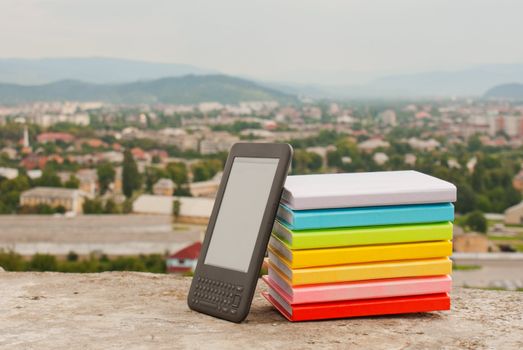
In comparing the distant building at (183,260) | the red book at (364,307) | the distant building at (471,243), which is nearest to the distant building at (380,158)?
the distant building at (471,243)

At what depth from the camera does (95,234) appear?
21.3m

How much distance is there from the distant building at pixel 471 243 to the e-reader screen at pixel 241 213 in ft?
63.3

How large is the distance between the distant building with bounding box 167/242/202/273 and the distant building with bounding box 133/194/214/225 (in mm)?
4873

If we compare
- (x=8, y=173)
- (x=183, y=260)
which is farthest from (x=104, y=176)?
(x=183, y=260)

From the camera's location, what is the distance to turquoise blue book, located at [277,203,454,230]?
4.04ft

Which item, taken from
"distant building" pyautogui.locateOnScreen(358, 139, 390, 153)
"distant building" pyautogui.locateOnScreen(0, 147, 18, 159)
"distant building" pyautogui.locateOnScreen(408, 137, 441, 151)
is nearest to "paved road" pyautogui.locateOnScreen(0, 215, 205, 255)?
"distant building" pyautogui.locateOnScreen(0, 147, 18, 159)

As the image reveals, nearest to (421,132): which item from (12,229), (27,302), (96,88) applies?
(12,229)

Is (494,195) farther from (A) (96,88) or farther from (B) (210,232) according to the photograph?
(A) (96,88)

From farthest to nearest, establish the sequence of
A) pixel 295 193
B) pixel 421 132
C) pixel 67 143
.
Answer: pixel 421 132
pixel 67 143
pixel 295 193

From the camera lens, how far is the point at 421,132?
38.9 meters

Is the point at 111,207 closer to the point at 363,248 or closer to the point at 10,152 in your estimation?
the point at 10,152

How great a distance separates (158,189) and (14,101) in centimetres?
2742

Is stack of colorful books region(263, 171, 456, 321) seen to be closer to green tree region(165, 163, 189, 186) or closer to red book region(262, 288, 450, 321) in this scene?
red book region(262, 288, 450, 321)

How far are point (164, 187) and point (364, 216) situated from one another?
84.7 feet
